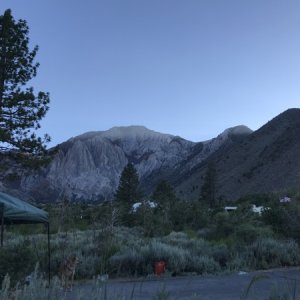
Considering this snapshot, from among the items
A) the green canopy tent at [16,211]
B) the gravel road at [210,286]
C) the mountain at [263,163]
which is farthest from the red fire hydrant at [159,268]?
the mountain at [263,163]

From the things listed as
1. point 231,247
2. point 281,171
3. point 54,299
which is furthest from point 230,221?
point 281,171

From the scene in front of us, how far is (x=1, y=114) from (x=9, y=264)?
22009 millimetres

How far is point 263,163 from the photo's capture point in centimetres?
9106

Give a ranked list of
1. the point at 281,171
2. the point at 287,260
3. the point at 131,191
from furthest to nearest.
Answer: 1. the point at 281,171
2. the point at 131,191
3. the point at 287,260

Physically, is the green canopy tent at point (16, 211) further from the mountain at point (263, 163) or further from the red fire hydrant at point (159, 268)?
the mountain at point (263, 163)

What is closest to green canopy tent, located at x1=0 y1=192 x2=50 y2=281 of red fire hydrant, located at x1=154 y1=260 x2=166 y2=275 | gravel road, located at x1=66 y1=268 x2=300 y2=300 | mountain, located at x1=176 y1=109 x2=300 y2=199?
gravel road, located at x1=66 y1=268 x2=300 y2=300

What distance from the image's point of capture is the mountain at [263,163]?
82.1 metres

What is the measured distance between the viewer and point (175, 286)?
33.4 feet

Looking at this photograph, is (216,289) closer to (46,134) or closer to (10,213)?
(10,213)

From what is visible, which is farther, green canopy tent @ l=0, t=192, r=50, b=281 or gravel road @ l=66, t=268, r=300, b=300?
green canopy tent @ l=0, t=192, r=50, b=281

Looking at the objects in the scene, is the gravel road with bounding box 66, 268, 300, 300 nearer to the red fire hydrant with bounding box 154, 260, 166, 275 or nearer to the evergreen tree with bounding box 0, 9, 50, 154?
the red fire hydrant with bounding box 154, 260, 166, 275

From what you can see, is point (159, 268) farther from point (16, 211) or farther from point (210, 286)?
point (16, 211)

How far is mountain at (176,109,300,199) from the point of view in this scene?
269ft

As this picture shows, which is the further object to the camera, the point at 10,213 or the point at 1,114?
the point at 1,114
